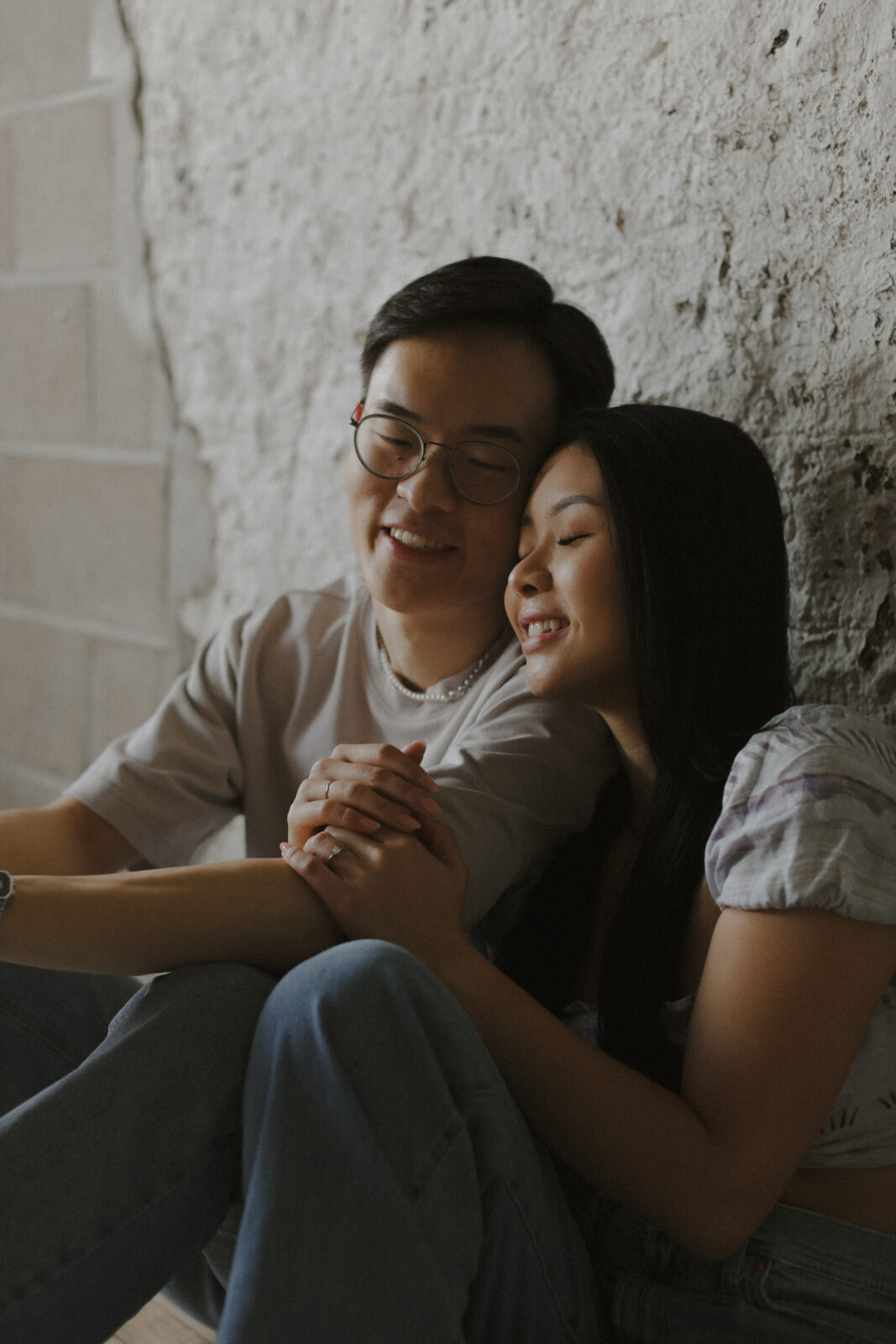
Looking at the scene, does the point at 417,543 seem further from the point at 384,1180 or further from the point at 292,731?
the point at 384,1180

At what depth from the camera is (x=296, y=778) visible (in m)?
1.62

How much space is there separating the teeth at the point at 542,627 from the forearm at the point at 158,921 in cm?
36

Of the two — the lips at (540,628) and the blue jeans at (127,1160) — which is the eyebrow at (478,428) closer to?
the lips at (540,628)

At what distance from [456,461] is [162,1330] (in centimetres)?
105

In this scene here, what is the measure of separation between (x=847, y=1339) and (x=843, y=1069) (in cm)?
23

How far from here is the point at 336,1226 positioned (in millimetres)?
932

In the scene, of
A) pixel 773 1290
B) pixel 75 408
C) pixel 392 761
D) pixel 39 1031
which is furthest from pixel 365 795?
pixel 75 408

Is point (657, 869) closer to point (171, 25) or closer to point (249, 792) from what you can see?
point (249, 792)

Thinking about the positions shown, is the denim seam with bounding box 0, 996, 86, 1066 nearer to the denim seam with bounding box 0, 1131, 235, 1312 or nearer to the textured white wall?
the denim seam with bounding box 0, 1131, 235, 1312

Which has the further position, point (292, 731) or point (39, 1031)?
point (292, 731)

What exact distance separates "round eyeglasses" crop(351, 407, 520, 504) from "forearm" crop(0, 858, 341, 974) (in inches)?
19.6

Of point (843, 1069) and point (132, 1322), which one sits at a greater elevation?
point (843, 1069)

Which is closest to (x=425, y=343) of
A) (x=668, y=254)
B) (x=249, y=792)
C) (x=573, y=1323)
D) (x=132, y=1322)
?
(x=668, y=254)

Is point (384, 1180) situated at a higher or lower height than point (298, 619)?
lower
